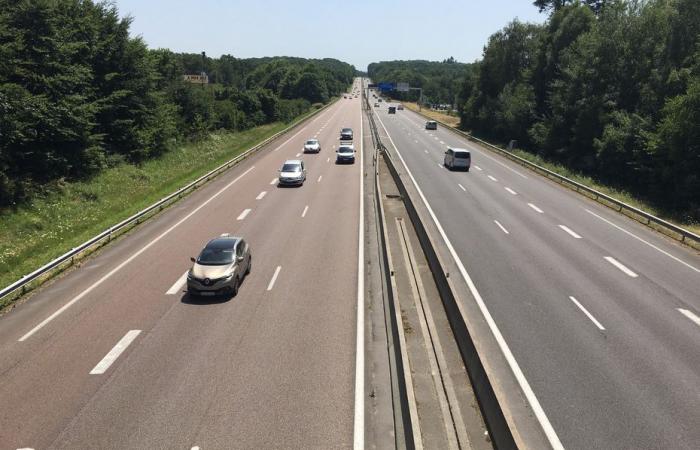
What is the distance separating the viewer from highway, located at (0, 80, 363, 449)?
9.55 meters

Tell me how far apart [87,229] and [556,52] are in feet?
187

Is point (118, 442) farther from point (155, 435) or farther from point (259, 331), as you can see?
point (259, 331)

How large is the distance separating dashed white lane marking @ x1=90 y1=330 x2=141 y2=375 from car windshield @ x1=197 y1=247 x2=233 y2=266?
11.1ft

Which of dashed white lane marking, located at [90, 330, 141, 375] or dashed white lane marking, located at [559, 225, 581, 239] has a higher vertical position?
dashed white lane marking, located at [559, 225, 581, 239]

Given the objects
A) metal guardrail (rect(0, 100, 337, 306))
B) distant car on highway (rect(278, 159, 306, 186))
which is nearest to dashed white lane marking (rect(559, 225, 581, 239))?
distant car on highway (rect(278, 159, 306, 186))

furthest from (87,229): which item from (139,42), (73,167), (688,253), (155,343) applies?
(688,253)

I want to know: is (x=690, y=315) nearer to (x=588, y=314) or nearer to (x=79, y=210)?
(x=588, y=314)

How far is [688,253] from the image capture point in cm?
2070

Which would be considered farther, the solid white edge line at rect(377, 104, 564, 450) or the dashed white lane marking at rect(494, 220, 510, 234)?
the dashed white lane marking at rect(494, 220, 510, 234)

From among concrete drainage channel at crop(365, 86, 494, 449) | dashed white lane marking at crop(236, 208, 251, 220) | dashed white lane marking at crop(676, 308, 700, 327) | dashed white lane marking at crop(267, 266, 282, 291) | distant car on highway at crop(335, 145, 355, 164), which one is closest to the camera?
concrete drainage channel at crop(365, 86, 494, 449)

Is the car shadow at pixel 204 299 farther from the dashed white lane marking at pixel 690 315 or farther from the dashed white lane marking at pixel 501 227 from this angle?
the dashed white lane marking at pixel 690 315

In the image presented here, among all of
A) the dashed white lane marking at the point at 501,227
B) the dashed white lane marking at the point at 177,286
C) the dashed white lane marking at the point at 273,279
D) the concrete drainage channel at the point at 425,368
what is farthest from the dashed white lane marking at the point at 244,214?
the dashed white lane marking at the point at 501,227

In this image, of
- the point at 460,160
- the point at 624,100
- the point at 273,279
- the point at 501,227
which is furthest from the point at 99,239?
the point at 624,100

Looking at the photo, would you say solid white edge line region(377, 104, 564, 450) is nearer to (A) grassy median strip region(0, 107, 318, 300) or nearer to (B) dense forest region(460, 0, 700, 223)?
(A) grassy median strip region(0, 107, 318, 300)
